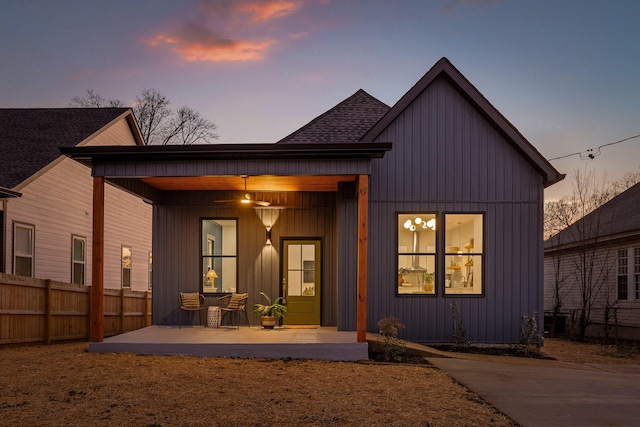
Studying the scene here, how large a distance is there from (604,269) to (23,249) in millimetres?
18095

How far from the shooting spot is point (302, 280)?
14586 mm

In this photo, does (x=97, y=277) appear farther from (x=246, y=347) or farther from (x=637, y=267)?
(x=637, y=267)

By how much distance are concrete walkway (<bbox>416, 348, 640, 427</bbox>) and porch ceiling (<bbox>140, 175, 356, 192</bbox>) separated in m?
4.33

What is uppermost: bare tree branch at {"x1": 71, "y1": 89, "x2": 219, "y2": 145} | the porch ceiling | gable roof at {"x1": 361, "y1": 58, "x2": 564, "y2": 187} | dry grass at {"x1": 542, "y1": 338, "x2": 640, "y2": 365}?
bare tree branch at {"x1": 71, "y1": 89, "x2": 219, "y2": 145}

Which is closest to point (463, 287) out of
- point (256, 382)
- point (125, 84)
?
point (256, 382)

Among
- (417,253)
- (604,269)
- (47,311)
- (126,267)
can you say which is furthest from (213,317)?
(604,269)

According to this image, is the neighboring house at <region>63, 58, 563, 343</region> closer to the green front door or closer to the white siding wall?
the green front door

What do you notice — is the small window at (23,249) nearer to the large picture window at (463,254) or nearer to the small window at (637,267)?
the large picture window at (463,254)

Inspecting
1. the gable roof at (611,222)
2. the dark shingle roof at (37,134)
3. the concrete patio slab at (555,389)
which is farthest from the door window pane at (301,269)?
the gable roof at (611,222)

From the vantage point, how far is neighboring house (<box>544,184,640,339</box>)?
18062 millimetres

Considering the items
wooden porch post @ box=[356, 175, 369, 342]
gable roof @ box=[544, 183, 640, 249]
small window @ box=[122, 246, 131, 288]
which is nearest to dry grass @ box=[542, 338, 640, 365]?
gable roof @ box=[544, 183, 640, 249]

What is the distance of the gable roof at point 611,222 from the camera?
1820 centimetres

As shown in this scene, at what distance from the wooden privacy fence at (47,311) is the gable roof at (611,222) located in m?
15.3

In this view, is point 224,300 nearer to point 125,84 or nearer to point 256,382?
point 256,382
